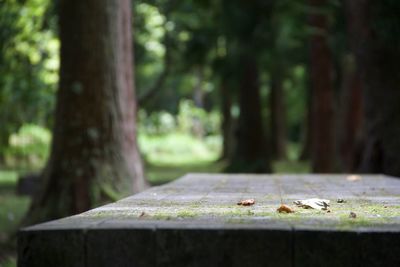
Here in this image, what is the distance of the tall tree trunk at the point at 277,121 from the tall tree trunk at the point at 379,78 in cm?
1815

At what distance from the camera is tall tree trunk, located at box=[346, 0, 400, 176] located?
40.3ft

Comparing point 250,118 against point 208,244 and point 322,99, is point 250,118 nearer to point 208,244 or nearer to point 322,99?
point 322,99

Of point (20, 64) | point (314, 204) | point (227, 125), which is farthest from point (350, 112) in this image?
point (314, 204)

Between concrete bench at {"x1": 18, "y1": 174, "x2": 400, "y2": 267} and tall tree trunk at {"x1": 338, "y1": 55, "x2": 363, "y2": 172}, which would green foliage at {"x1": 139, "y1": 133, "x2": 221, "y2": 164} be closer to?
tall tree trunk at {"x1": 338, "y1": 55, "x2": 363, "y2": 172}

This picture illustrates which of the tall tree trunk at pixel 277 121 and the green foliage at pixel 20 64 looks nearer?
the green foliage at pixel 20 64

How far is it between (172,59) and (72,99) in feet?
61.7

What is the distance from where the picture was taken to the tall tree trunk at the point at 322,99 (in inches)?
693

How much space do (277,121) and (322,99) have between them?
53.5 ft

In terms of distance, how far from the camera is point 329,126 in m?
18.0

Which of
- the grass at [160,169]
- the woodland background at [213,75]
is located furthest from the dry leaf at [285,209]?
the woodland background at [213,75]

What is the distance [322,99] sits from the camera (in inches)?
696

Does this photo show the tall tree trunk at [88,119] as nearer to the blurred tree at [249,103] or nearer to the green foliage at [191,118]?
the blurred tree at [249,103]

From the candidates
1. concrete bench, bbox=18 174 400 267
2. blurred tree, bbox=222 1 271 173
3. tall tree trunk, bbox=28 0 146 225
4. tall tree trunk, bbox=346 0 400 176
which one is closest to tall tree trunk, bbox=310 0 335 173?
blurred tree, bbox=222 1 271 173

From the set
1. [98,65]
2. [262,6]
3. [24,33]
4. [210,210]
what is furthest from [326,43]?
[210,210]
